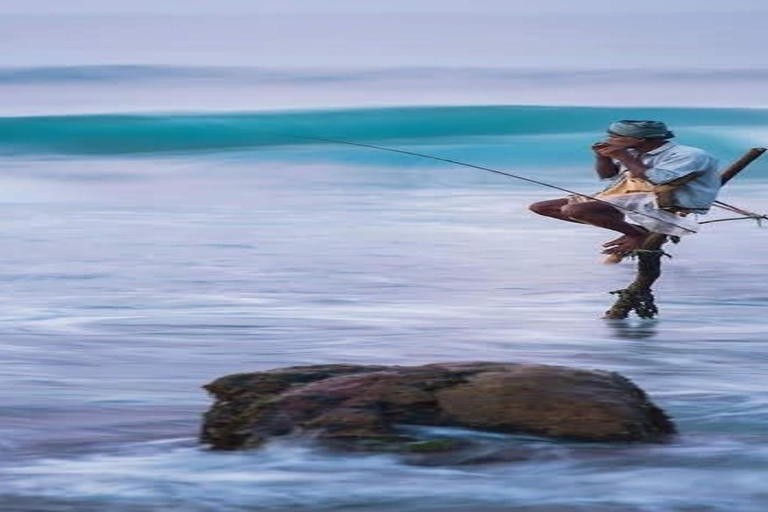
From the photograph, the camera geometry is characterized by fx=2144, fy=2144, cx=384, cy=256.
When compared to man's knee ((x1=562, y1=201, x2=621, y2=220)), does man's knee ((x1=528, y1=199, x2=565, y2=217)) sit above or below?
above

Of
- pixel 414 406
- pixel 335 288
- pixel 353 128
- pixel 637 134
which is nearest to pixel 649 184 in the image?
pixel 637 134

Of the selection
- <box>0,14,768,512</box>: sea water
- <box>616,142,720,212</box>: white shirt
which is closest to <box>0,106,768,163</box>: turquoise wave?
<box>0,14,768,512</box>: sea water

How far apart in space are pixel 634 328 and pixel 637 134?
3.09ft

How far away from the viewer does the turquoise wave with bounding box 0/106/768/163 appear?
24.9 m

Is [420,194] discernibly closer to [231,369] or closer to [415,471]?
[231,369]

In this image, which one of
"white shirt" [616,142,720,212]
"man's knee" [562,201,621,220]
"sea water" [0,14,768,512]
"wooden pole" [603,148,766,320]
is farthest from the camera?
"wooden pole" [603,148,766,320]

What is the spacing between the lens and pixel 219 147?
79.6ft

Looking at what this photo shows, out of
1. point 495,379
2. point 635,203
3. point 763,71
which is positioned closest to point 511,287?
point 635,203

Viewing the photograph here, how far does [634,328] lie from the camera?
9.75 m

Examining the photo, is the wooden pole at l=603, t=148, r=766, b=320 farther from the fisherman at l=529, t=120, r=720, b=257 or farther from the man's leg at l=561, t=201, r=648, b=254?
the fisherman at l=529, t=120, r=720, b=257

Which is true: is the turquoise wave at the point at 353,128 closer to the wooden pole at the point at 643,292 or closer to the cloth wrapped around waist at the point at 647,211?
the wooden pole at the point at 643,292

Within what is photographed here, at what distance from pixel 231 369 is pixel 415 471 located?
2136 mm

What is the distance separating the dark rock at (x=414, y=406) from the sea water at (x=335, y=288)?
2.9 inches

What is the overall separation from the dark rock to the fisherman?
2.53 metres
